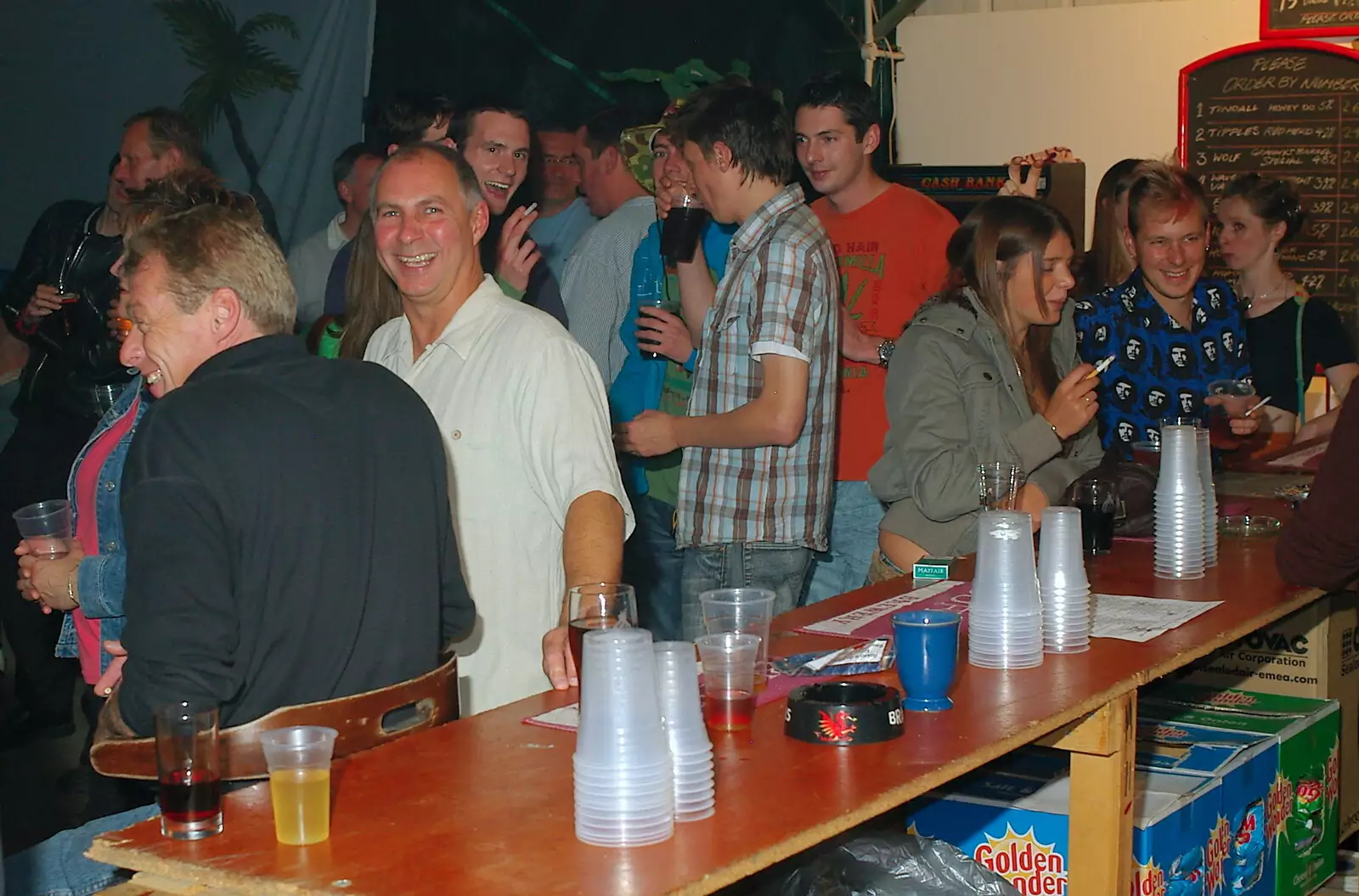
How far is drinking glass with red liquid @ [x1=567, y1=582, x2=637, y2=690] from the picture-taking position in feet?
6.77

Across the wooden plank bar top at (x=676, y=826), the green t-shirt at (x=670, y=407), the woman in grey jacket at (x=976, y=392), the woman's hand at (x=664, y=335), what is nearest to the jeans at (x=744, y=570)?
the woman in grey jacket at (x=976, y=392)

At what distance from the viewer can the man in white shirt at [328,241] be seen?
4.24m

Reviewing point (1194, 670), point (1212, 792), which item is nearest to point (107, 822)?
point (1212, 792)

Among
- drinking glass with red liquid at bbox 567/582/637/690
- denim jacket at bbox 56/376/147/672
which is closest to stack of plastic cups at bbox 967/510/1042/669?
drinking glass with red liquid at bbox 567/582/637/690

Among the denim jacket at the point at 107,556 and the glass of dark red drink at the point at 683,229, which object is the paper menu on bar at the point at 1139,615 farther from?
the denim jacket at the point at 107,556

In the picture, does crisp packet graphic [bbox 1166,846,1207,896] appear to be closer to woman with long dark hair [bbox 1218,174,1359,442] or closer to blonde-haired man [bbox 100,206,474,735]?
blonde-haired man [bbox 100,206,474,735]

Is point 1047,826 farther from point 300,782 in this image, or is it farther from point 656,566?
point 656,566

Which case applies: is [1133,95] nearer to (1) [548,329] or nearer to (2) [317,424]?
(1) [548,329]

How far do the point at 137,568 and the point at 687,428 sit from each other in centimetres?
179

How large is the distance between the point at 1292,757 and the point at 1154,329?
4.66 ft

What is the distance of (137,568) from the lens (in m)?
1.89

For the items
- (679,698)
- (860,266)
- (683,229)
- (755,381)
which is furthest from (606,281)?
(679,698)

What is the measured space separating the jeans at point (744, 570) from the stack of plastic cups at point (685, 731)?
1.87 metres

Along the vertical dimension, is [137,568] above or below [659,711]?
above
